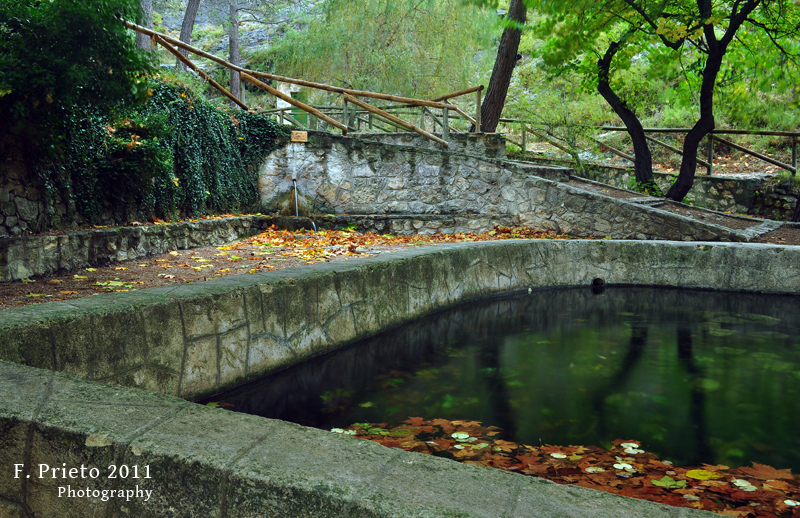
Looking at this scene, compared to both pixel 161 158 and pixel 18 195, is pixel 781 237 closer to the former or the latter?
pixel 161 158

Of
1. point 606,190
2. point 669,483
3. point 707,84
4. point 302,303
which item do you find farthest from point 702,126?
point 669,483

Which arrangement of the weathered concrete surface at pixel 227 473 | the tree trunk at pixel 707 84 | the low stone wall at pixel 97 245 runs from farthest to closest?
the tree trunk at pixel 707 84 → the low stone wall at pixel 97 245 → the weathered concrete surface at pixel 227 473

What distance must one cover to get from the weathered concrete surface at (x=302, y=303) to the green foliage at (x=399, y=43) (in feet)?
36.6

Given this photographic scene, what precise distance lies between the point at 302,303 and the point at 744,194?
490 inches

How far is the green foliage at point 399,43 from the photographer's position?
16797 mm

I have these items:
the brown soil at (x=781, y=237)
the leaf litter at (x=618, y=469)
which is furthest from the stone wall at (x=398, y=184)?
the leaf litter at (x=618, y=469)

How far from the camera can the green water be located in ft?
11.3

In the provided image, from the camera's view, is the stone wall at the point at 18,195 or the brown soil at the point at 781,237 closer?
the stone wall at the point at 18,195

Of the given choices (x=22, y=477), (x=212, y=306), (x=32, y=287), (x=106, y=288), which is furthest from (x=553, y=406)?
(x=32, y=287)

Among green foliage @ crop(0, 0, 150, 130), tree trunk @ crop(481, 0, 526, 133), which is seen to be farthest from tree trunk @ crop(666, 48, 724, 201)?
green foliage @ crop(0, 0, 150, 130)

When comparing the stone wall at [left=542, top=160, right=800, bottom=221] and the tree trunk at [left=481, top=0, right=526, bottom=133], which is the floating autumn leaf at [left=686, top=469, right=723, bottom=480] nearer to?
the tree trunk at [left=481, top=0, right=526, bottom=133]

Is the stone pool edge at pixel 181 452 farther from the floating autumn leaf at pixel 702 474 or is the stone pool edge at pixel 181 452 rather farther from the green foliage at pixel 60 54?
the green foliage at pixel 60 54

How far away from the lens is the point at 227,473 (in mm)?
1515

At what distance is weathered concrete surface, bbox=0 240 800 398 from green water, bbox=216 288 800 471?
9.2 inches
